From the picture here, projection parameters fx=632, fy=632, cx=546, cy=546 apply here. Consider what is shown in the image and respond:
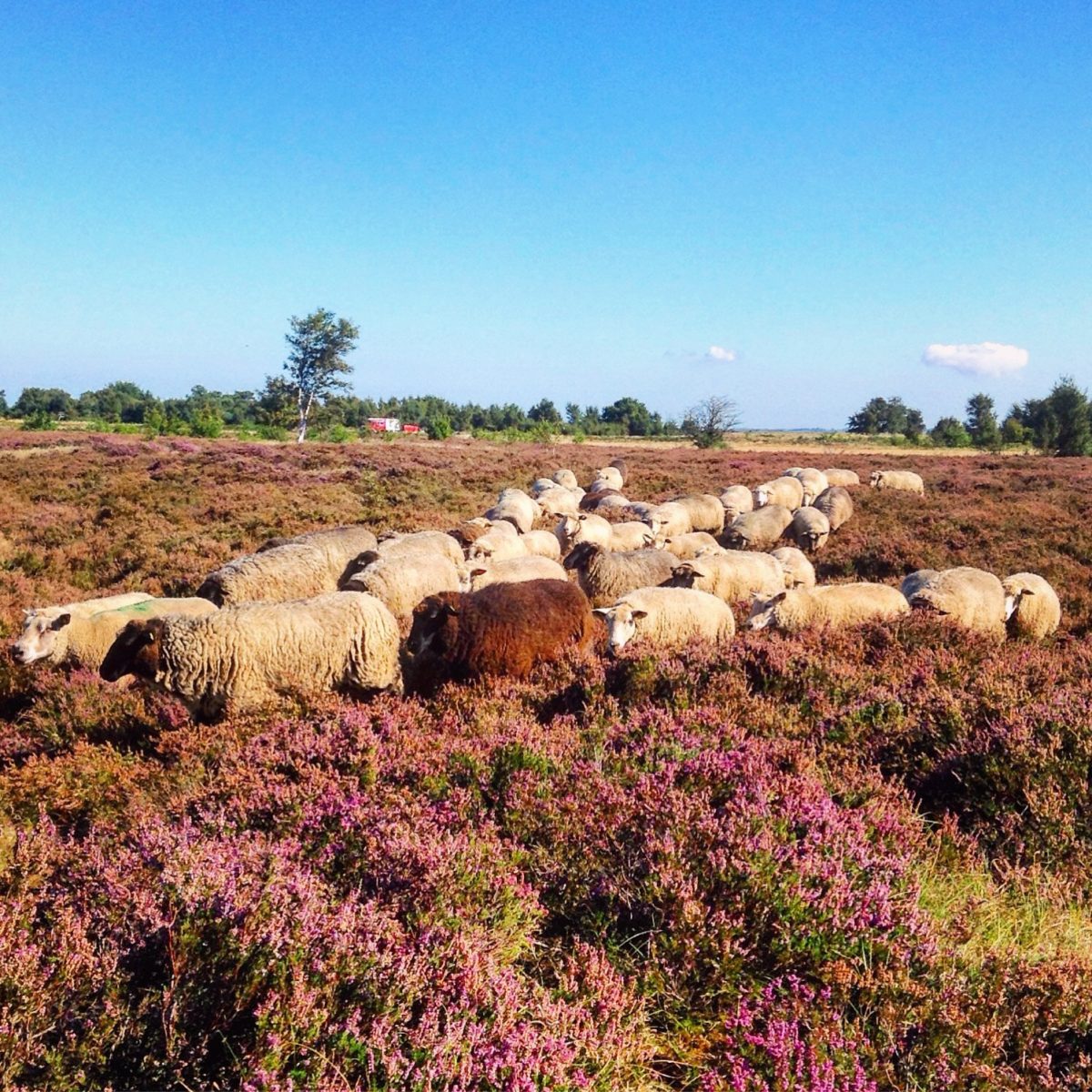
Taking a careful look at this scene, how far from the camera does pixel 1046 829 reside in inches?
143

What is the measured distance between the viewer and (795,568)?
12508 mm

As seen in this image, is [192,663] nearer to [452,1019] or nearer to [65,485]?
[452,1019]

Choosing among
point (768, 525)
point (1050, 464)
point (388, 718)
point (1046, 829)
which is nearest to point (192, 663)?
point (388, 718)

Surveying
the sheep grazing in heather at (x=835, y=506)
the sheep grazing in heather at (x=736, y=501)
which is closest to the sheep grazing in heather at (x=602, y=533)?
the sheep grazing in heather at (x=736, y=501)

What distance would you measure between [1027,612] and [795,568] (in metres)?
3.76

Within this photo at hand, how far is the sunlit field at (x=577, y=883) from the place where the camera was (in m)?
2.06

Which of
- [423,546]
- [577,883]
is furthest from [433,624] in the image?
[577,883]

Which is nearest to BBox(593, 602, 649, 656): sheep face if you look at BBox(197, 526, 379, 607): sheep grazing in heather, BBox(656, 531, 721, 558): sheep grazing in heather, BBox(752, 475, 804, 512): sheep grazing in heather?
BBox(197, 526, 379, 607): sheep grazing in heather

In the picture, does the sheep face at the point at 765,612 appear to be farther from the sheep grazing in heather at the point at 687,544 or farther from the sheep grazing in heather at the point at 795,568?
the sheep grazing in heather at the point at 687,544

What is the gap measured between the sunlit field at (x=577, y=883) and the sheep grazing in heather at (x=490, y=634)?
2.26 ft

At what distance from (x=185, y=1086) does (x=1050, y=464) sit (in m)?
40.7

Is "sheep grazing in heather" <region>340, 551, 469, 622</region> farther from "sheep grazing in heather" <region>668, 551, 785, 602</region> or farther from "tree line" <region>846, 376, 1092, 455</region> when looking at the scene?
"tree line" <region>846, 376, 1092, 455</region>

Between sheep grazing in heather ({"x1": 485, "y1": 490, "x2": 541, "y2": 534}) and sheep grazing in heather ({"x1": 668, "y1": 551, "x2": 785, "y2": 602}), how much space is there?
246 inches

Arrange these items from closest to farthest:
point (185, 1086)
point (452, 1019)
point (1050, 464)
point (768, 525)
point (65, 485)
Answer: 1. point (185, 1086)
2. point (452, 1019)
3. point (768, 525)
4. point (65, 485)
5. point (1050, 464)
